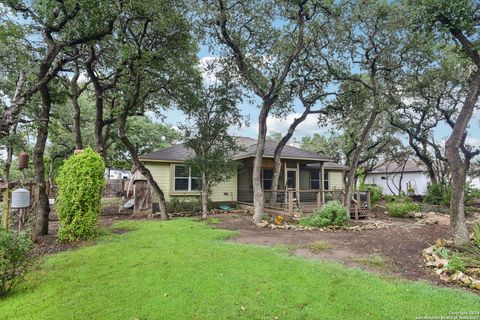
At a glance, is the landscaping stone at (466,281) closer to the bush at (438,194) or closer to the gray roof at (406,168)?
the bush at (438,194)

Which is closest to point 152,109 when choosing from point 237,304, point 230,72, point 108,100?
point 108,100

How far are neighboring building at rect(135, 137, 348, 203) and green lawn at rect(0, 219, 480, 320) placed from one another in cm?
724

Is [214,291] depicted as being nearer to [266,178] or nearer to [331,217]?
[331,217]

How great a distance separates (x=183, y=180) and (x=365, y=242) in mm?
9734

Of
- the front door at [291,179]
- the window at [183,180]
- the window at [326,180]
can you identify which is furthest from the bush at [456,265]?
the window at [326,180]

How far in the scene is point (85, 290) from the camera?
394 centimetres

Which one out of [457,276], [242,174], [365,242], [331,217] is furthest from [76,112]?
[457,276]

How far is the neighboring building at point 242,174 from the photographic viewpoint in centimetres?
1357

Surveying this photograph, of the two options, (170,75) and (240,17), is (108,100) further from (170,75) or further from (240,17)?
(240,17)

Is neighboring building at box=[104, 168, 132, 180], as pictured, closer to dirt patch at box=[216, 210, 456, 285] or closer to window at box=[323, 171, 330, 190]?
window at box=[323, 171, 330, 190]

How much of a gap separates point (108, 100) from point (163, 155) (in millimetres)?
4029

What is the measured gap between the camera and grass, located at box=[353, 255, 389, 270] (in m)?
5.05

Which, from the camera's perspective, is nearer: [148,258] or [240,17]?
[148,258]

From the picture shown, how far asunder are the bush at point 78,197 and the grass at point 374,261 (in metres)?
6.95
